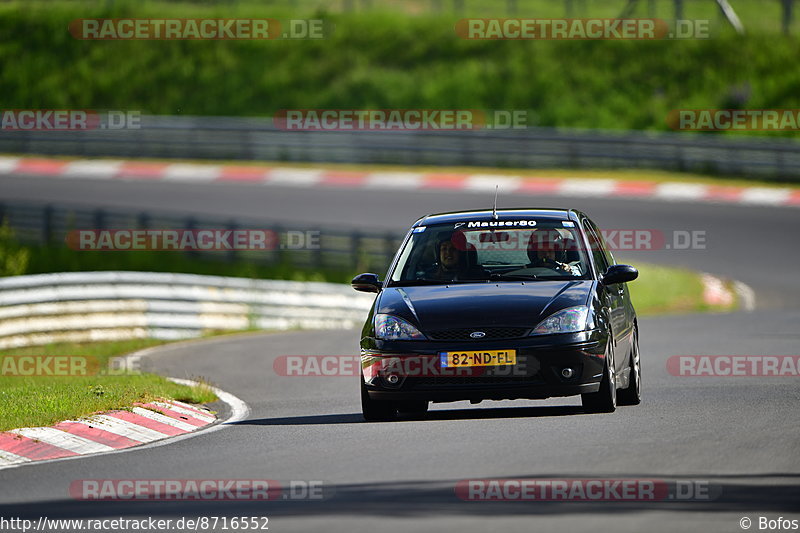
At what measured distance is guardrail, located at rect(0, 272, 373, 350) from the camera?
2033cm

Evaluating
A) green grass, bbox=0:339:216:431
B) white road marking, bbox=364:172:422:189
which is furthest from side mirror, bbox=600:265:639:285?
white road marking, bbox=364:172:422:189

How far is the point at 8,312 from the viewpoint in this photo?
20031mm

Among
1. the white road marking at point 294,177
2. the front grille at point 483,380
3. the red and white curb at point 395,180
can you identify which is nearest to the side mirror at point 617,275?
the front grille at point 483,380

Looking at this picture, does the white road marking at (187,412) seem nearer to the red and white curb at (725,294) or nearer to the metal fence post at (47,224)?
the red and white curb at (725,294)

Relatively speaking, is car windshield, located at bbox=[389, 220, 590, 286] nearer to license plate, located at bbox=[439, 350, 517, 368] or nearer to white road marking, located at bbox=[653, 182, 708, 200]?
license plate, located at bbox=[439, 350, 517, 368]

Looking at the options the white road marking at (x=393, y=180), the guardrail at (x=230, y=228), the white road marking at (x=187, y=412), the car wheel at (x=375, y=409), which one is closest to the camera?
the car wheel at (x=375, y=409)

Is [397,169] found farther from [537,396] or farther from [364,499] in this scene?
[364,499]

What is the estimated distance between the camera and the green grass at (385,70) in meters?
44.2

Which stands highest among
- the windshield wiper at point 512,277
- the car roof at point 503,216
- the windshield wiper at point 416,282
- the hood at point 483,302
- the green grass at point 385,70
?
the green grass at point 385,70

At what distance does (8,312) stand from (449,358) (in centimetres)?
1102

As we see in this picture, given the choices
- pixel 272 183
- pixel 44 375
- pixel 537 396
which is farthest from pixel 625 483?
pixel 272 183

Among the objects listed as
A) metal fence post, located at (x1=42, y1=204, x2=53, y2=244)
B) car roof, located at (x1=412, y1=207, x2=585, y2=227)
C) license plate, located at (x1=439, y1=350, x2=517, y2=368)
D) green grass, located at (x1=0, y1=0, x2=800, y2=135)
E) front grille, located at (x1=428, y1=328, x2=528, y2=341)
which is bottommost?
license plate, located at (x1=439, y1=350, x2=517, y2=368)

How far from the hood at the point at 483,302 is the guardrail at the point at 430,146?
81.5 ft

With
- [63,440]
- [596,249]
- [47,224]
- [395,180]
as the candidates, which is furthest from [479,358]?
[395,180]
